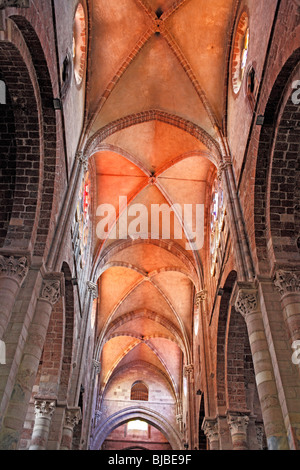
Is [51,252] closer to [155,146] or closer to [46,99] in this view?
[46,99]

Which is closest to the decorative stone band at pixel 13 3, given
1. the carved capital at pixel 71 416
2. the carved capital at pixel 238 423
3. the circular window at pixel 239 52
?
the circular window at pixel 239 52

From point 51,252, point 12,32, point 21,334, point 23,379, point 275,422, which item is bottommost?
point 275,422

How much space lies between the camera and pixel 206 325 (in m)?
14.6

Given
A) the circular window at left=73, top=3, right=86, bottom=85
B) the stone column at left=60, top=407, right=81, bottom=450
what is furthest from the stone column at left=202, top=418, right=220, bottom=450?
the circular window at left=73, top=3, right=86, bottom=85

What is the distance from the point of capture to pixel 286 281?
795 cm

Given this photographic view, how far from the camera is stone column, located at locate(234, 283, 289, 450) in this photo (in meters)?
6.86

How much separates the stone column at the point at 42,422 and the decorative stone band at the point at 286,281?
628 centimetres

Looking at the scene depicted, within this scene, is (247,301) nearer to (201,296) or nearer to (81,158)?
(81,158)

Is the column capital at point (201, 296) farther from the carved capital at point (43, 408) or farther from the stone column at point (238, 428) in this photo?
the carved capital at point (43, 408)

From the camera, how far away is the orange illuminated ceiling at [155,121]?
12.6 m

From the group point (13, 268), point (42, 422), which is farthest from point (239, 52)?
point (42, 422)

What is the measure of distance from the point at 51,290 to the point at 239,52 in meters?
8.07

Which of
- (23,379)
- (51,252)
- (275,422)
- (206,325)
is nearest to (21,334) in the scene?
(23,379)

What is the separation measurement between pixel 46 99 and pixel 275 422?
6.90 m
